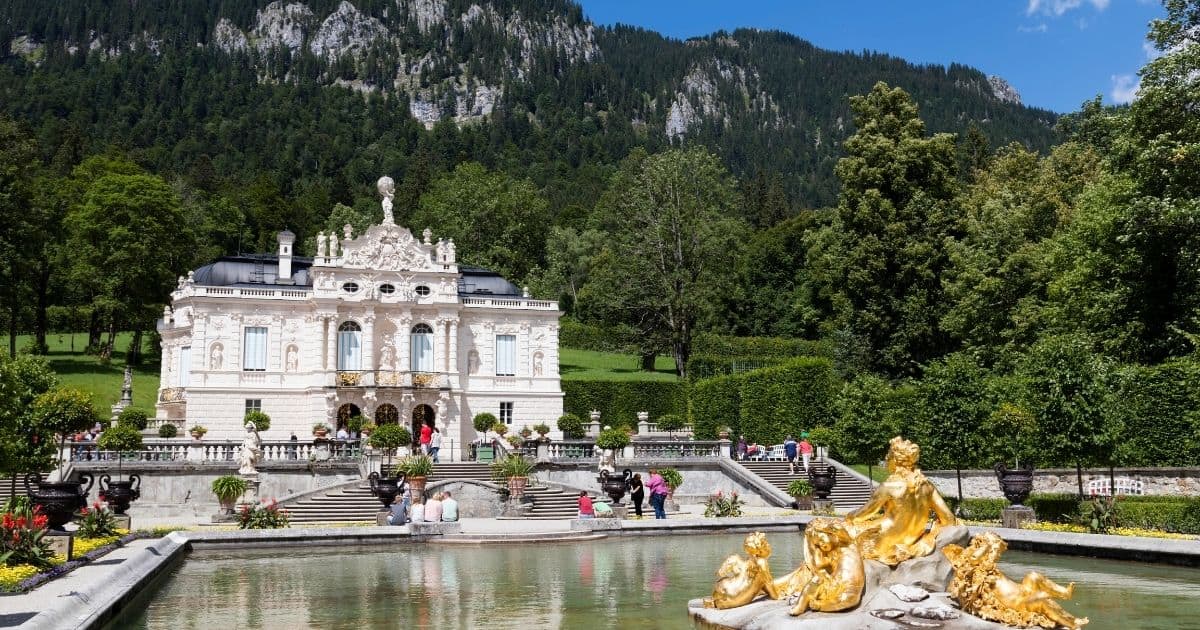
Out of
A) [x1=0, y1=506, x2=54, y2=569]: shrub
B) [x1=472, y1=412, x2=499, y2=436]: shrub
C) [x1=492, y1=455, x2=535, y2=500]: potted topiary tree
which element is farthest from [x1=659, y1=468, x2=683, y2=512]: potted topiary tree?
[x1=0, y1=506, x2=54, y2=569]: shrub

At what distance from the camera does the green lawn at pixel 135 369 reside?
54.4 metres

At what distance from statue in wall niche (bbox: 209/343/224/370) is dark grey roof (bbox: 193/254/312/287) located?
3.07m

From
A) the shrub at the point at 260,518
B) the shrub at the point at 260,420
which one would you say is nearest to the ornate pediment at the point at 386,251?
the shrub at the point at 260,420

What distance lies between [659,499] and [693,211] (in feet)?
123

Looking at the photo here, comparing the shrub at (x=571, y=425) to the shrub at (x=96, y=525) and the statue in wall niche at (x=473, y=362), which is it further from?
the shrub at (x=96, y=525)

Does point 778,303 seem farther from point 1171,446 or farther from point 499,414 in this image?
point 1171,446

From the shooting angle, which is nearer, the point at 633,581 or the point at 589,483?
the point at 633,581

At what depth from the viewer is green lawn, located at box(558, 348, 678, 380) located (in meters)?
62.8

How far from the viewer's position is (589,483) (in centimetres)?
3741

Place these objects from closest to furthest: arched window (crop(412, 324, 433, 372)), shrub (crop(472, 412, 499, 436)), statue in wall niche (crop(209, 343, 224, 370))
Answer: shrub (crop(472, 412, 499, 436)) < statue in wall niche (crop(209, 343, 224, 370)) < arched window (crop(412, 324, 433, 372))

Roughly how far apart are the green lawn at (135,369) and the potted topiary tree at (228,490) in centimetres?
2034

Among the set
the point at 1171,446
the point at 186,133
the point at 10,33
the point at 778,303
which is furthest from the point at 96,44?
the point at 1171,446

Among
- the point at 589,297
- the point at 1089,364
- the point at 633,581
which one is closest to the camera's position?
the point at 633,581

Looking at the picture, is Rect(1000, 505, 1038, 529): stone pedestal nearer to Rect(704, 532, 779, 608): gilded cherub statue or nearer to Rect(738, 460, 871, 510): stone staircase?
Rect(738, 460, 871, 510): stone staircase
